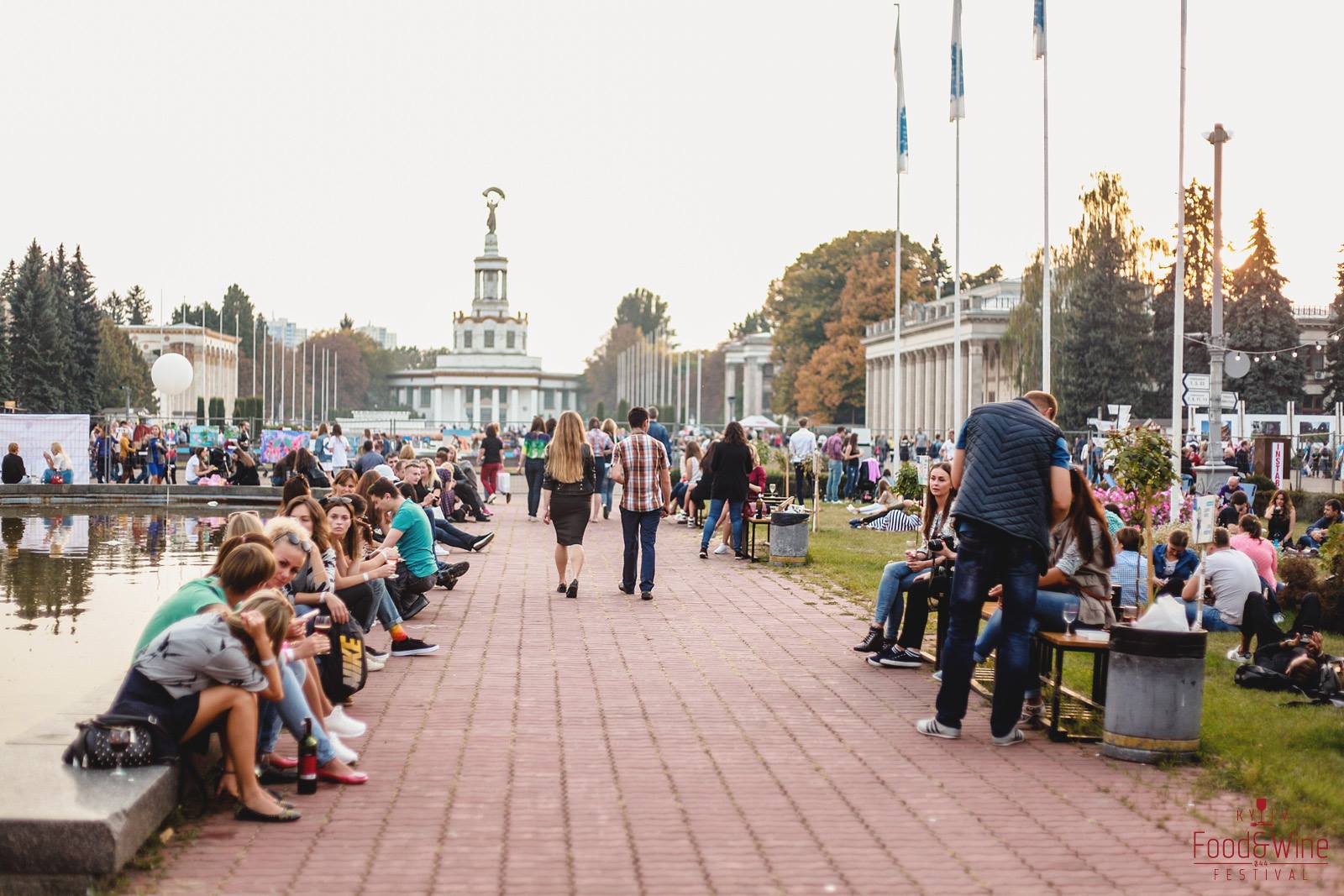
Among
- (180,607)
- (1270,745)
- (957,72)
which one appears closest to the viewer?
(180,607)

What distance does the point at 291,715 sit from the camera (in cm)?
654

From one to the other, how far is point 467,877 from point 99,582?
12236 millimetres

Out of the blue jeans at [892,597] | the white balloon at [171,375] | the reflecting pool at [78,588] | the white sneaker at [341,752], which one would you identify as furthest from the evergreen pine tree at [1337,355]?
the white sneaker at [341,752]

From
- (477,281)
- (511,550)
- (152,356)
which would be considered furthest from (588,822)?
(477,281)

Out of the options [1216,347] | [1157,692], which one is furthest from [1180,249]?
[1157,692]

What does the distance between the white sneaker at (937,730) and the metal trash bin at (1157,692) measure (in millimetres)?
860

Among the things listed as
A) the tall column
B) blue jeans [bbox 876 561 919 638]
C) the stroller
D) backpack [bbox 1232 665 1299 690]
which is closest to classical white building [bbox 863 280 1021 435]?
the tall column

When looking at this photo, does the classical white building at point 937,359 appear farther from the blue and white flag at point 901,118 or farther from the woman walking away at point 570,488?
the woman walking away at point 570,488


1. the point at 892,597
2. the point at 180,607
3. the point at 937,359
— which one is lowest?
the point at 892,597

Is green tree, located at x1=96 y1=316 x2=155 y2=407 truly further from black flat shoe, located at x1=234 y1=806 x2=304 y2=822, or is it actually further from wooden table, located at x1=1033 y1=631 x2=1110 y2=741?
black flat shoe, located at x1=234 y1=806 x2=304 y2=822

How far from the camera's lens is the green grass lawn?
21.5ft

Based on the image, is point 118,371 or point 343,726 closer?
point 343,726

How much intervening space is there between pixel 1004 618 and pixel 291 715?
12.1 ft

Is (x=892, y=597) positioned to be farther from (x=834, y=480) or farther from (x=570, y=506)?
(x=834, y=480)
